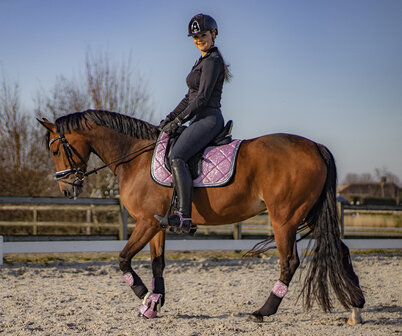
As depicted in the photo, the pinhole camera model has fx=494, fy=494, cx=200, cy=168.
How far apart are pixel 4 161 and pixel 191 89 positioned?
1338 centimetres

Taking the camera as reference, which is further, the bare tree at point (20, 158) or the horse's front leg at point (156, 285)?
the bare tree at point (20, 158)

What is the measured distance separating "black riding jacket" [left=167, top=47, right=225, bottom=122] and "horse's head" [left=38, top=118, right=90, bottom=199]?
1021 millimetres

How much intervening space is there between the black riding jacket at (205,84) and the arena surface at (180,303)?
6.09ft

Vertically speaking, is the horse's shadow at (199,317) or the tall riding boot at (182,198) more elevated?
the tall riding boot at (182,198)

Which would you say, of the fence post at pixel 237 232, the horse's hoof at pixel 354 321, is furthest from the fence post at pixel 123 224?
the horse's hoof at pixel 354 321

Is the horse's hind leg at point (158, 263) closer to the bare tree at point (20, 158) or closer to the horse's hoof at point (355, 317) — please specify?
the horse's hoof at point (355, 317)

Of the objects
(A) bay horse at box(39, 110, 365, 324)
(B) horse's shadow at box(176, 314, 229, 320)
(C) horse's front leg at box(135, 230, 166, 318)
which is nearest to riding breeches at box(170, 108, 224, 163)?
(A) bay horse at box(39, 110, 365, 324)

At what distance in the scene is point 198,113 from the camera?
178 inches

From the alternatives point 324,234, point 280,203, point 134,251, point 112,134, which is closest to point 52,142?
point 112,134

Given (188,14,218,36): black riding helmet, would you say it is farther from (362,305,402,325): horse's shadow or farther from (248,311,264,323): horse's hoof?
(362,305,402,325): horse's shadow

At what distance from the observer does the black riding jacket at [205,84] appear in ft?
14.5

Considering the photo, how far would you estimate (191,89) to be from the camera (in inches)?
184

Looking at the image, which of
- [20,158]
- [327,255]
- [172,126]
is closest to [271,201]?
[327,255]

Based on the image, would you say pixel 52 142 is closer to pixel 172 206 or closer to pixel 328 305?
→ pixel 172 206
